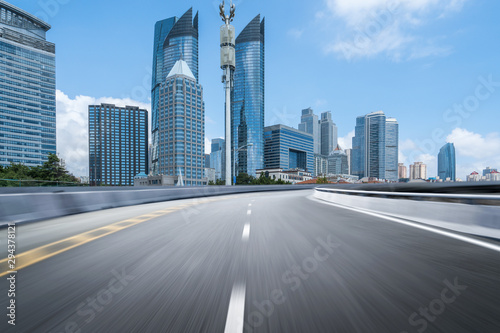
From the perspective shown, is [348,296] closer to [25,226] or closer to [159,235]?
[159,235]

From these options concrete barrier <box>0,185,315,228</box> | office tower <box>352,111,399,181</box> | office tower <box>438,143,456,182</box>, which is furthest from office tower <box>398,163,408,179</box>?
concrete barrier <box>0,185,315,228</box>

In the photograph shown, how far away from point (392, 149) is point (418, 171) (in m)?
24.4

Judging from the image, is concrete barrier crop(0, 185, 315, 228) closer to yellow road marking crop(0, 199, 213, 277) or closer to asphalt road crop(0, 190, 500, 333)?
asphalt road crop(0, 190, 500, 333)

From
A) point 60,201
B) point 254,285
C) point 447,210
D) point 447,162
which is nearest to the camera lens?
point 254,285

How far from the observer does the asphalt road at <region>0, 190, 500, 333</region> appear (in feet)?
7.79

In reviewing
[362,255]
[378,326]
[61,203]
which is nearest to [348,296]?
[378,326]

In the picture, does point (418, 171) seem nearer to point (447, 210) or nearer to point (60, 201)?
point (447, 210)

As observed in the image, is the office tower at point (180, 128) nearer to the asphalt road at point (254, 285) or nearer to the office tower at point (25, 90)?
the office tower at point (25, 90)

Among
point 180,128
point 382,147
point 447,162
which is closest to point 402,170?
point 382,147

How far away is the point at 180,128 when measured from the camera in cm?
16675

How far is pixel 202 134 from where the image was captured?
594 feet

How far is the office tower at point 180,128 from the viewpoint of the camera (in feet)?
539

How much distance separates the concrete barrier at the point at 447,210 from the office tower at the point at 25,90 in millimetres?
173875

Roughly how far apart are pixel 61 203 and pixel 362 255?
10.1m
